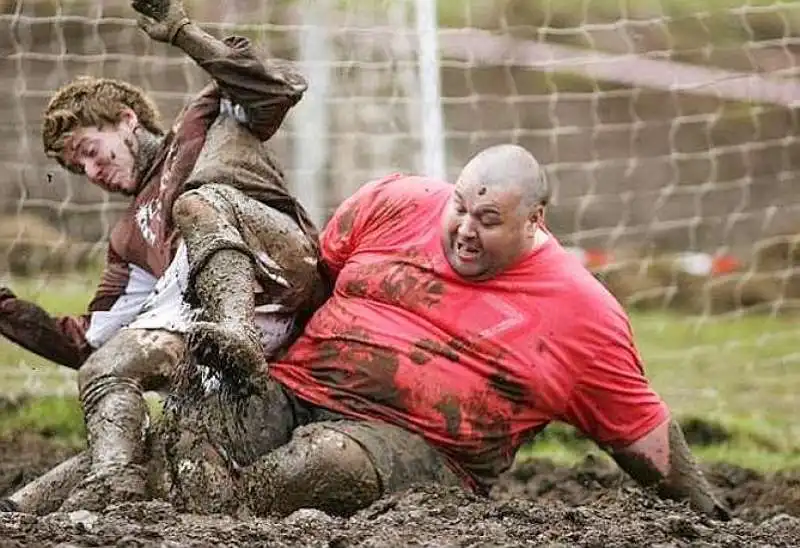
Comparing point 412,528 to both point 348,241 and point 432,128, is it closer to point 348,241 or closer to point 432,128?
point 348,241

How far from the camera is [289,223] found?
5.95 metres

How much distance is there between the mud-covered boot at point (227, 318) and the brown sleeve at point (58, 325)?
0.81m

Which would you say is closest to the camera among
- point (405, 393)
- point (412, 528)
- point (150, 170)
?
point (412, 528)

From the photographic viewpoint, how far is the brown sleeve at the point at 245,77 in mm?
5906

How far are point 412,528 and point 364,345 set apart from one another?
0.92m

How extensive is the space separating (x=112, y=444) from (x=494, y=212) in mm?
1182

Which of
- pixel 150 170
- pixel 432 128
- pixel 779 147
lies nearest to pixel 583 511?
pixel 150 170

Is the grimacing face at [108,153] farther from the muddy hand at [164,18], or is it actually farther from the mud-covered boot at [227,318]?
the mud-covered boot at [227,318]

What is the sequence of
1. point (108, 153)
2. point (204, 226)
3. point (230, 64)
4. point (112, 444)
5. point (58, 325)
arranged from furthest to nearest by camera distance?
point (58, 325)
point (108, 153)
point (230, 64)
point (204, 226)
point (112, 444)

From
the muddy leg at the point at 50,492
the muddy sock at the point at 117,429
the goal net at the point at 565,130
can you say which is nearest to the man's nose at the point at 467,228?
the muddy sock at the point at 117,429

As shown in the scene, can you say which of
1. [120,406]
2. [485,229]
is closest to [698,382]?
[485,229]

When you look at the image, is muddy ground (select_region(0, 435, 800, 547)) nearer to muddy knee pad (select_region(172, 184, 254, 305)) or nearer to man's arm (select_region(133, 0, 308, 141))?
muddy knee pad (select_region(172, 184, 254, 305))

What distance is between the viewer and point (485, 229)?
5711 millimetres

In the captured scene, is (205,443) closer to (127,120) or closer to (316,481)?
(316,481)
